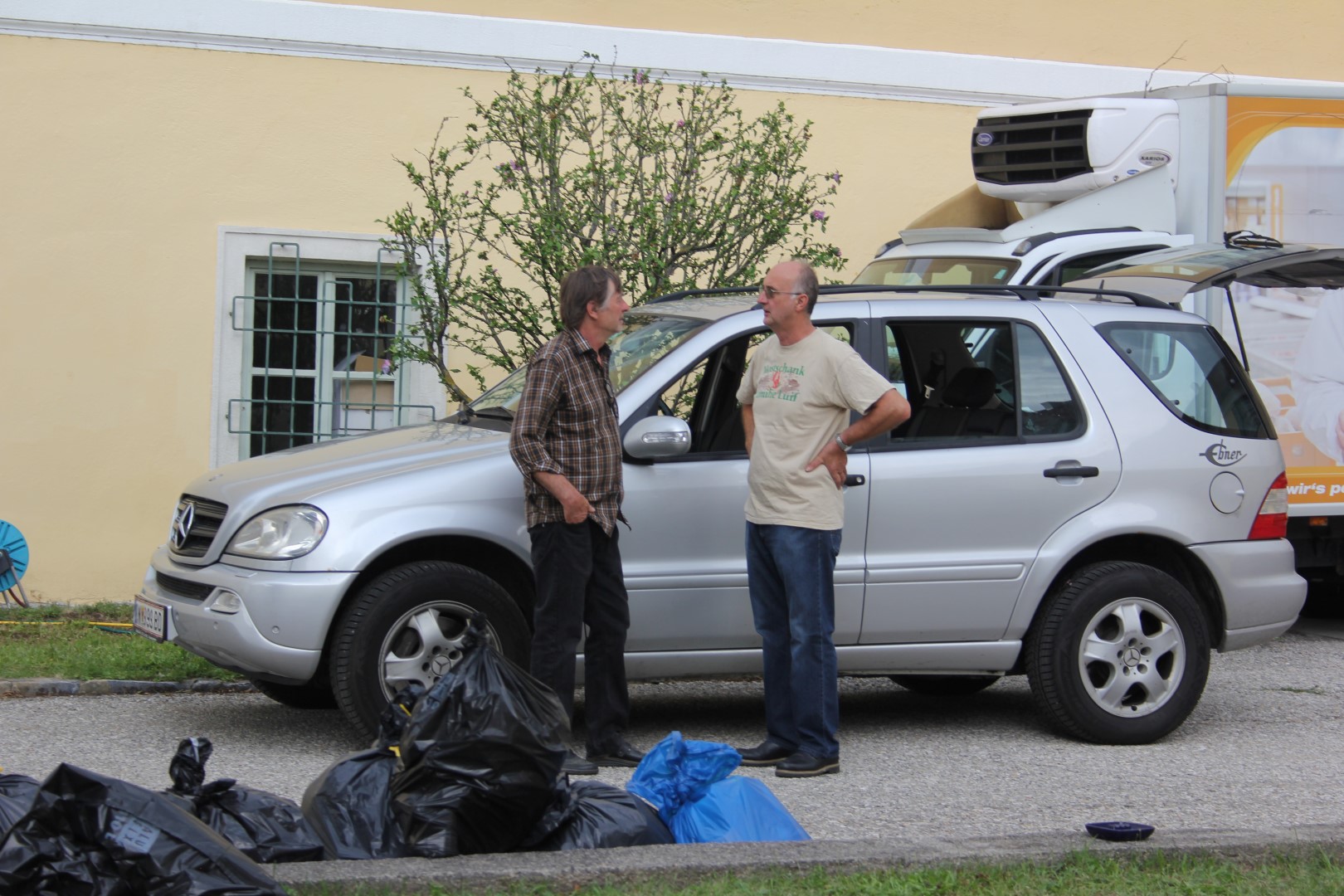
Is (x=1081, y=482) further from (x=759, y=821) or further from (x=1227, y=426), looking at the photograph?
(x=759, y=821)

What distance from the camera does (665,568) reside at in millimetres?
6086

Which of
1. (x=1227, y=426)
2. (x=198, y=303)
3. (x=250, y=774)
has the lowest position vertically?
(x=250, y=774)

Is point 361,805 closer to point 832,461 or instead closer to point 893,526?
point 832,461

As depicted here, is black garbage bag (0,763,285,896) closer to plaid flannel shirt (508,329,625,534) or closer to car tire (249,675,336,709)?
plaid flannel shirt (508,329,625,534)

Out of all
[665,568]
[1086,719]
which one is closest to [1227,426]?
[1086,719]

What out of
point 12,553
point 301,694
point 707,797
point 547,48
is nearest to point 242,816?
point 707,797

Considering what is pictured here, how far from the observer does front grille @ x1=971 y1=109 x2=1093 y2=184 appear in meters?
10.0

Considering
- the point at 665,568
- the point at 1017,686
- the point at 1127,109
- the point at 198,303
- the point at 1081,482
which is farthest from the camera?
the point at 198,303

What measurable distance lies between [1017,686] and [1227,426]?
2.03 meters

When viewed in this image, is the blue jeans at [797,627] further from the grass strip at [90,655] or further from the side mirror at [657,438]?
the grass strip at [90,655]

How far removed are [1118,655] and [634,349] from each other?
236 cm

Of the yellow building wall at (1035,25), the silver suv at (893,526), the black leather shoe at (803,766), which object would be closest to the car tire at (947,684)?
the silver suv at (893,526)

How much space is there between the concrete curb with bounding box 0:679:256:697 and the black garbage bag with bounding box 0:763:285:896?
163 inches

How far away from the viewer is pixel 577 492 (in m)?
5.60
